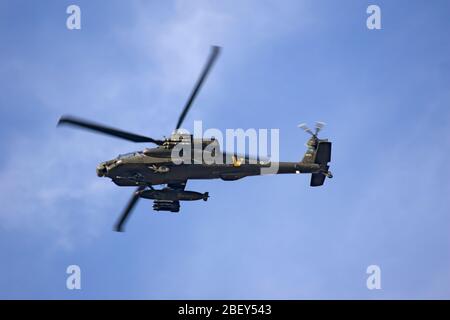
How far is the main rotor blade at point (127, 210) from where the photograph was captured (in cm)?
5731

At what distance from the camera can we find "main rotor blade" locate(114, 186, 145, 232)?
57.3m

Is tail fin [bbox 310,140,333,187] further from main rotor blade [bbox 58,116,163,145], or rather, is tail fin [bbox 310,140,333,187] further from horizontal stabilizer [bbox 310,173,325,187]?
main rotor blade [bbox 58,116,163,145]

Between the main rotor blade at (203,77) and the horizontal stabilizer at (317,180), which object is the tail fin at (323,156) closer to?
the horizontal stabilizer at (317,180)

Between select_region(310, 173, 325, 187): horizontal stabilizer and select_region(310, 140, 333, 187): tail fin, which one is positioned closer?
select_region(310, 140, 333, 187): tail fin

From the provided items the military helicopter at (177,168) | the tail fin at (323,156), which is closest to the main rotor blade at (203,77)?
the military helicopter at (177,168)

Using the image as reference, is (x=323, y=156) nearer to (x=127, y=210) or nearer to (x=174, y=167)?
(x=174, y=167)

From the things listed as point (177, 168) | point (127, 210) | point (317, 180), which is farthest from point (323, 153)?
point (127, 210)

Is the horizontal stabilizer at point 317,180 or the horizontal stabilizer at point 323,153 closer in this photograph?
the horizontal stabilizer at point 323,153

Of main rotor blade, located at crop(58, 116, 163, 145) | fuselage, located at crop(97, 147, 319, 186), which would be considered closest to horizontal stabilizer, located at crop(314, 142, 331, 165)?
fuselage, located at crop(97, 147, 319, 186)

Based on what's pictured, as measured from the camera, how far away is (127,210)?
57.6 metres

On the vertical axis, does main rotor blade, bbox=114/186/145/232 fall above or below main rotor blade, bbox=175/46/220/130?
below

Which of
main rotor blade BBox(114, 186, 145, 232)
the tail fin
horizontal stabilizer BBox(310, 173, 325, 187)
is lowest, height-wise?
main rotor blade BBox(114, 186, 145, 232)
